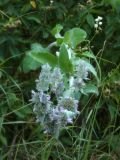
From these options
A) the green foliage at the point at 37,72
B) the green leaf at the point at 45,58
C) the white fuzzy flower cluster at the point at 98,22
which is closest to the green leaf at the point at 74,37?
the green leaf at the point at 45,58

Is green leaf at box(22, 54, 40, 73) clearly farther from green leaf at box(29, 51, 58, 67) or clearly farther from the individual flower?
the individual flower

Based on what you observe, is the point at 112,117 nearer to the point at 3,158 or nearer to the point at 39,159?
the point at 39,159

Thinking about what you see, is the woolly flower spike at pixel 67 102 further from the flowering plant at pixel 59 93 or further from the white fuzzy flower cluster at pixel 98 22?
the white fuzzy flower cluster at pixel 98 22

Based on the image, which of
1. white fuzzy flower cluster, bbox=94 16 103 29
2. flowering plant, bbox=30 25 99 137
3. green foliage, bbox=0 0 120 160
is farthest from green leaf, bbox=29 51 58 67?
white fuzzy flower cluster, bbox=94 16 103 29

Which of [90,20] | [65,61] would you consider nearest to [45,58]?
[65,61]

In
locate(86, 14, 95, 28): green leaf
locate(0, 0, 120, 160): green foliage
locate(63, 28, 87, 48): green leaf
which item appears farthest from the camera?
locate(86, 14, 95, 28): green leaf

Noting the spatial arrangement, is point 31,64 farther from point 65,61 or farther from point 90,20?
point 90,20

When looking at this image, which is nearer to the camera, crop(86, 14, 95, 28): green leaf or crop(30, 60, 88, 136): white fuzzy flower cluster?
crop(30, 60, 88, 136): white fuzzy flower cluster
